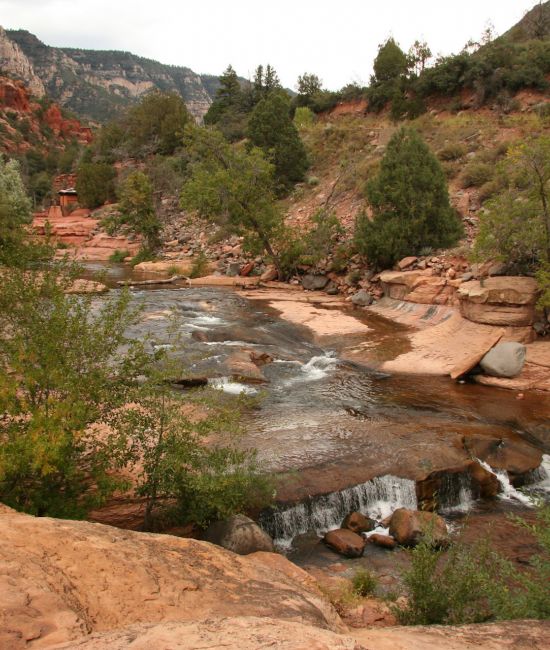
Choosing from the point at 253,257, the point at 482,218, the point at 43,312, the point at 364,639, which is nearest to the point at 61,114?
the point at 253,257

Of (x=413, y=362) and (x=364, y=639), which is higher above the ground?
(x=364, y=639)

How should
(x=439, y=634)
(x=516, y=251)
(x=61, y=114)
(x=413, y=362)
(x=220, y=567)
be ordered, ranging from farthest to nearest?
(x=61, y=114), (x=516, y=251), (x=413, y=362), (x=220, y=567), (x=439, y=634)

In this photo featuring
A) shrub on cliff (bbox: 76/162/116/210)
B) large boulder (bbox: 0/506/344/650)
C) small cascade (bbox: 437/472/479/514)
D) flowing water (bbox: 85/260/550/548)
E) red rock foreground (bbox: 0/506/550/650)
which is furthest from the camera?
shrub on cliff (bbox: 76/162/116/210)

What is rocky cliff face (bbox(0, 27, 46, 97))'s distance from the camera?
106188mm

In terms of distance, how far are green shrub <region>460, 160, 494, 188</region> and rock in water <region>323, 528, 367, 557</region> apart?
21.0m

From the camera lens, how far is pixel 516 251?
14641mm

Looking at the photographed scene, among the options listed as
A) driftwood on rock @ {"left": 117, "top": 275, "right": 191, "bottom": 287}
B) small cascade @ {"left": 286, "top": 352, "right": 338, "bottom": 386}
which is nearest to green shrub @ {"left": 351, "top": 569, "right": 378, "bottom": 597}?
small cascade @ {"left": 286, "top": 352, "right": 338, "bottom": 386}

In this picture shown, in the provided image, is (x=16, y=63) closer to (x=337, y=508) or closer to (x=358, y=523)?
(x=337, y=508)

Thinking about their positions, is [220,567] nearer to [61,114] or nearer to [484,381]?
[484,381]

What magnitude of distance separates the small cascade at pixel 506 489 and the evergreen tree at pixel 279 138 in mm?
27152

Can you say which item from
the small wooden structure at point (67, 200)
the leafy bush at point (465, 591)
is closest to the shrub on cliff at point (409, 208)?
the leafy bush at point (465, 591)

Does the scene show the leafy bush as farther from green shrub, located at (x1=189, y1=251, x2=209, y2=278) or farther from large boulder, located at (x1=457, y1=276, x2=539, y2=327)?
green shrub, located at (x1=189, y1=251, x2=209, y2=278)

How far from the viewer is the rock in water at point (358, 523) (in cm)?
771

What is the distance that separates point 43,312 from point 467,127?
30.1 metres
